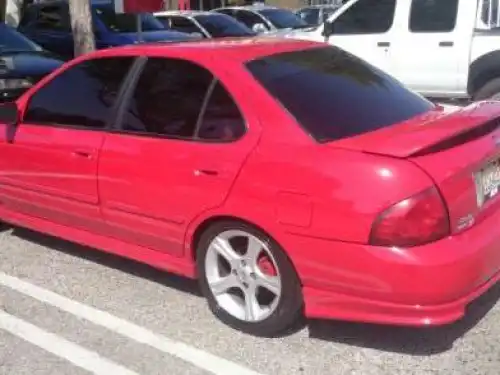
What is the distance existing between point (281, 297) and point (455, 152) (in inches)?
42.8

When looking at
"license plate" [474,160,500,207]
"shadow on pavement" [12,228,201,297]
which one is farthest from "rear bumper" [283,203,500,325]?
"shadow on pavement" [12,228,201,297]

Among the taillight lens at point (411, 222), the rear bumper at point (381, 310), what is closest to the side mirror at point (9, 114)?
the rear bumper at point (381, 310)

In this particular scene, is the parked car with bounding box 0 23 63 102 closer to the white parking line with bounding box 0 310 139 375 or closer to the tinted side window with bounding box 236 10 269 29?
the white parking line with bounding box 0 310 139 375

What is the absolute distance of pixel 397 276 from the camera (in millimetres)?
3029

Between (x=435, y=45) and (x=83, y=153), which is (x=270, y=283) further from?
(x=435, y=45)

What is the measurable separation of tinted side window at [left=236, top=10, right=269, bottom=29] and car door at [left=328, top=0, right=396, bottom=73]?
8.73 m

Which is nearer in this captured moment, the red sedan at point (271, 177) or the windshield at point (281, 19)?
the red sedan at point (271, 177)

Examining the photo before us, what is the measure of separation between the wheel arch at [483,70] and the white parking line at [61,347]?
610 cm

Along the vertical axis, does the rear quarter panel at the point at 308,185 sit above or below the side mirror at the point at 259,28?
above

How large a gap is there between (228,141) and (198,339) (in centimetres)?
105

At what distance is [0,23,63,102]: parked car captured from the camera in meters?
7.73

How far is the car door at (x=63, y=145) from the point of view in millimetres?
4230

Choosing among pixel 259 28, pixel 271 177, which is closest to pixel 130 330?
pixel 271 177

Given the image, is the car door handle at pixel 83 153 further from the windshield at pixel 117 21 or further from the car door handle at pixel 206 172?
the windshield at pixel 117 21
